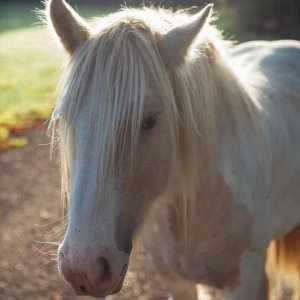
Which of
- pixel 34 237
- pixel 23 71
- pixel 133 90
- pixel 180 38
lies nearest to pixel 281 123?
pixel 180 38

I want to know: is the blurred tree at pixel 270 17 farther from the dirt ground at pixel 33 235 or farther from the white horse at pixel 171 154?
the white horse at pixel 171 154

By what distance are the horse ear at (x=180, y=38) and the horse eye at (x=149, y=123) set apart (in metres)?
0.26

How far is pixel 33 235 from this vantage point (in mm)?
4969

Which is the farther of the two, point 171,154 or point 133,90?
point 171,154

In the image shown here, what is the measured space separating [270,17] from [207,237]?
38.9 feet

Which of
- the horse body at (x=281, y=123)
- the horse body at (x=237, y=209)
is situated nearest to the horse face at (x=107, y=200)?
the horse body at (x=237, y=209)

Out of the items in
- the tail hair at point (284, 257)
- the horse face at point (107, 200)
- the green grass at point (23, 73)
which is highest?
the horse face at point (107, 200)

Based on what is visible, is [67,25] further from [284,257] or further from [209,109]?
[284,257]

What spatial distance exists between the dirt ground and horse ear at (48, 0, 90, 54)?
2.56 feet

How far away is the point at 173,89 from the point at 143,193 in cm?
46

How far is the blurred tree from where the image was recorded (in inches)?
504

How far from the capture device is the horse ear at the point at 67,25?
2146 mm

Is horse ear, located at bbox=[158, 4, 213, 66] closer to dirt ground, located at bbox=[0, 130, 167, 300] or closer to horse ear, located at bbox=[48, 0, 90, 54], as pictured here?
horse ear, located at bbox=[48, 0, 90, 54]

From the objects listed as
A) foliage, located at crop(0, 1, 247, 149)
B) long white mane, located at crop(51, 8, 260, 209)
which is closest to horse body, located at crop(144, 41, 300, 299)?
long white mane, located at crop(51, 8, 260, 209)
